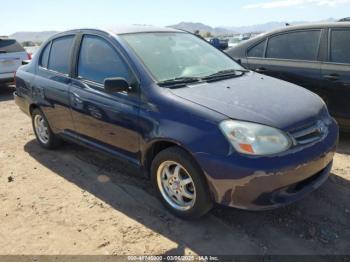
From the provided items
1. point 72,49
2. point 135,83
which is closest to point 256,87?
point 135,83

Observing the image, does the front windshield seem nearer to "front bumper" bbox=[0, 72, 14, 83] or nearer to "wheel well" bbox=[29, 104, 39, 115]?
"wheel well" bbox=[29, 104, 39, 115]

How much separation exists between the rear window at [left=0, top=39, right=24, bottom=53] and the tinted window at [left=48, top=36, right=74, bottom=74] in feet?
20.6

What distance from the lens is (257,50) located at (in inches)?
234

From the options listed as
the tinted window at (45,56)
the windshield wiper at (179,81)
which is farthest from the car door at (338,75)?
the tinted window at (45,56)

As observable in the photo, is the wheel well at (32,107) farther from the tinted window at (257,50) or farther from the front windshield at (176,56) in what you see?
A: the tinted window at (257,50)

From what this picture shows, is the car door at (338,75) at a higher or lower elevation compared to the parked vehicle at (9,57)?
higher

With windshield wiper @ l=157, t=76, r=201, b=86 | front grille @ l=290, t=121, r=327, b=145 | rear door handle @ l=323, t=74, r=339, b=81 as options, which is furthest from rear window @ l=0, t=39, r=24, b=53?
front grille @ l=290, t=121, r=327, b=145

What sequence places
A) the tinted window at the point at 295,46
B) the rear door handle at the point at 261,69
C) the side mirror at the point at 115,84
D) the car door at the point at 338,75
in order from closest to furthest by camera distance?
the side mirror at the point at 115,84, the car door at the point at 338,75, the tinted window at the point at 295,46, the rear door handle at the point at 261,69

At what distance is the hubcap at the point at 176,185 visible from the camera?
11.2ft

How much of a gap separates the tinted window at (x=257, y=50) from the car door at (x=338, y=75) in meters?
1.01

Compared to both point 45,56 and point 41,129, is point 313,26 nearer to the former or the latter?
point 45,56

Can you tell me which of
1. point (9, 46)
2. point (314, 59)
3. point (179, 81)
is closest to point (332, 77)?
point (314, 59)

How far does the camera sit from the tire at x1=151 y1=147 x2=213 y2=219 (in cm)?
320

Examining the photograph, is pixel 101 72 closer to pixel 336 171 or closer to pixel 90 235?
pixel 90 235
